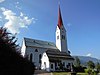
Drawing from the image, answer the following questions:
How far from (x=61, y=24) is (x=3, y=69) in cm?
6363

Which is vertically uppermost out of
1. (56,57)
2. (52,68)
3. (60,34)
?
(60,34)

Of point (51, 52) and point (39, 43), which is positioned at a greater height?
point (39, 43)

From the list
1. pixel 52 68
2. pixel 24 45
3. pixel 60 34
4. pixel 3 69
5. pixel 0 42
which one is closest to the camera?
pixel 3 69

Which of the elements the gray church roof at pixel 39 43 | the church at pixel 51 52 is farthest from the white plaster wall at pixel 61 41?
the gray church roof at pixel 39 43

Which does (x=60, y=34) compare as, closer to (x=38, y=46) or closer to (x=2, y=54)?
(x=38, y=46)

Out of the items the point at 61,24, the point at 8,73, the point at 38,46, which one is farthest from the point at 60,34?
the point at 8,73

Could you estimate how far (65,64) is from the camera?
2226 inches

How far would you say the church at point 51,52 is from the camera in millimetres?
53594

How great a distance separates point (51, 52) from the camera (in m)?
59.3

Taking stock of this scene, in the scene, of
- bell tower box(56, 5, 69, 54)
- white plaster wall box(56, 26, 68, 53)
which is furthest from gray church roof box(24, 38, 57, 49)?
bell tower box(56, 5, 69, 54)

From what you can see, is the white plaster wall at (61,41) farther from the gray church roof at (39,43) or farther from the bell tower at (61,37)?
the gray church roof at (39,43)

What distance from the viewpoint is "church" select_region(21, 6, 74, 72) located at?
5359 cm

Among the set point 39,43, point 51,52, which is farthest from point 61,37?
point 51,52

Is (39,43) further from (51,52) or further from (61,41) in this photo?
(51,52)
